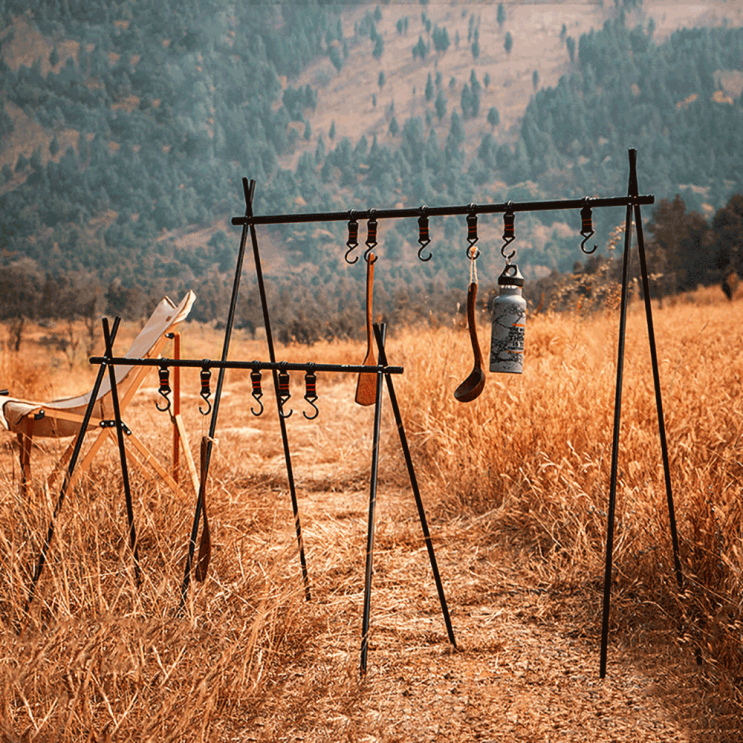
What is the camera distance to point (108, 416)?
8.08ft

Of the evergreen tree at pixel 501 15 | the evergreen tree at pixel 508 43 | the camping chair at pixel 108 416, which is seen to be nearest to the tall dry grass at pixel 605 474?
the camping chair at pixel 108 416

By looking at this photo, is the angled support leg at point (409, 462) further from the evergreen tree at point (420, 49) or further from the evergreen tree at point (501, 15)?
the evergreen tree at point (501, 15)

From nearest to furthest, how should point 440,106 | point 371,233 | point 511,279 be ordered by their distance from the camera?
point 511,279 < point 371,233 < point 440,106

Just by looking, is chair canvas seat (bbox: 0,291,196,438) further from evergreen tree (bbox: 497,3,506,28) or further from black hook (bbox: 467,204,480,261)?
evergreen tree (bbox: 497,3,506,28)

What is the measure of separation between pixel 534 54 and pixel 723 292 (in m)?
101

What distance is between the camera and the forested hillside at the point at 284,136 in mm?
60594

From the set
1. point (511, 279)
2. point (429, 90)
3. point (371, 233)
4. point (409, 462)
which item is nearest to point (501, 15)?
point (429, 90)

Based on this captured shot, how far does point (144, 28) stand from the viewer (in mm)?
100188

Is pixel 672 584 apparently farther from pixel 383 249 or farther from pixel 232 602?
pixel 383 249

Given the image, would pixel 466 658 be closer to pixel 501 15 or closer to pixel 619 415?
pixel 619 415

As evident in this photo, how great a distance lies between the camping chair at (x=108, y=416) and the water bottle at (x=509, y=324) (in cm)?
110

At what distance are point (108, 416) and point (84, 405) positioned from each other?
0.53 ft

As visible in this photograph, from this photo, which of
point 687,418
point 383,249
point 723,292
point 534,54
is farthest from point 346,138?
point 687,418

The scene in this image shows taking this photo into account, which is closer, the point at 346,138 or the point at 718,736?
the point at 718,736
